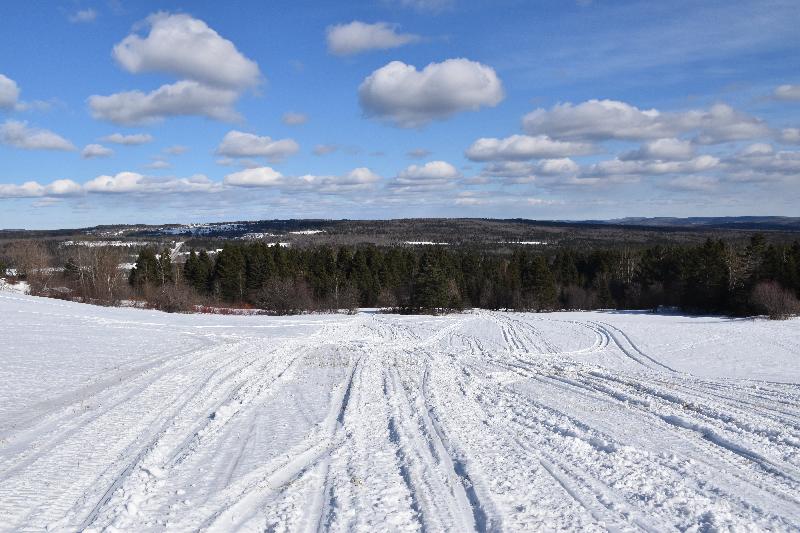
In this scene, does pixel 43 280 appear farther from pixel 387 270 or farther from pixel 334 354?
pixel 334 354

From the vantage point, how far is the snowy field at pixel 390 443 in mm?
6254

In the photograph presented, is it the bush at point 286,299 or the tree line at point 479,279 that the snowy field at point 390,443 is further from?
the tree line at point 479,279

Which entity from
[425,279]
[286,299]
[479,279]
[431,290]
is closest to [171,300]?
[286,299]

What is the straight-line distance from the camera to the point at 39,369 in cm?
1623

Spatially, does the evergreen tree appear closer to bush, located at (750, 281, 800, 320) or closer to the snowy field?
the snowy field

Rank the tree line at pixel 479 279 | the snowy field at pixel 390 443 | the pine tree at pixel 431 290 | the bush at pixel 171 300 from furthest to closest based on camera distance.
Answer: the pine tree at pixel 431 290, the tree line at pixel 479 279, the bush at pixel 171 300, the snowy field at pixel 390 443

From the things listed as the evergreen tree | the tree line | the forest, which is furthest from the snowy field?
the evergreen tree

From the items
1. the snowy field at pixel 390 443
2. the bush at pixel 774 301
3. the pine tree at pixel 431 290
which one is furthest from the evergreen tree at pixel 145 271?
the bush at pixel 774 301

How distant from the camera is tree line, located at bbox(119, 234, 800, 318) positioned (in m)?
51.0

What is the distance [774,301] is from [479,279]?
1372 inches

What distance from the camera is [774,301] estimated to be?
4600cm

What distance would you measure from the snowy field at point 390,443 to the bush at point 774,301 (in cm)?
3153

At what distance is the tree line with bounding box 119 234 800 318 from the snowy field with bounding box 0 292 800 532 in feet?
109

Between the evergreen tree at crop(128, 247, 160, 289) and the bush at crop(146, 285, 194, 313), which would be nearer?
the bush at crop(146, 285, 194, 313)
